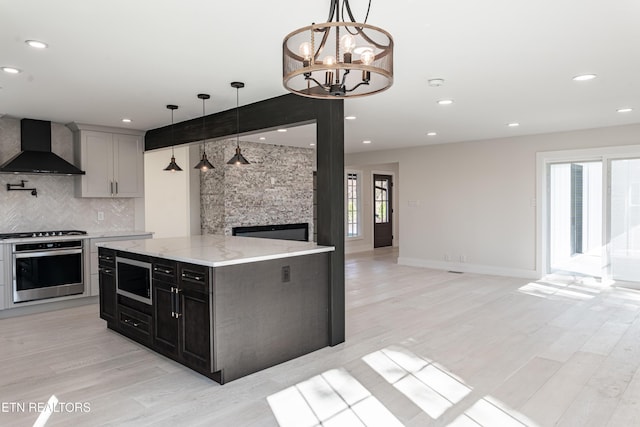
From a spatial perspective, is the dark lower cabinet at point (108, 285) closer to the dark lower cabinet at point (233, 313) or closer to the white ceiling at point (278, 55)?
the dark lower cabinet at point (233, 313)

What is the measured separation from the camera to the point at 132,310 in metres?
3.97

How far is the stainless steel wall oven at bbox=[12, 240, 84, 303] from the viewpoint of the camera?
16.3 feet

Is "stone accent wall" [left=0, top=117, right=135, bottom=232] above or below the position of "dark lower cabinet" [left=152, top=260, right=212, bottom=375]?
above

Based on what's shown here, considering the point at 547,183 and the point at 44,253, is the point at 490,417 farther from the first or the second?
the point at 547,183

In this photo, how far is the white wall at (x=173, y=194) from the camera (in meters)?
A: 8.11

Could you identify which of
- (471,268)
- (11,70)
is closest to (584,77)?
(471,268)

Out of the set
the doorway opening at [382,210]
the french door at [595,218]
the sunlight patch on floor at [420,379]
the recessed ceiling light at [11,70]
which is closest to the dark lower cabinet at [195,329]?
the sunlight patch on floor at [420,379]

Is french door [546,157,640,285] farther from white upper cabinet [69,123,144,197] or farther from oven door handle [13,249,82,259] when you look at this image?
oven door handle [13,249,82,259]

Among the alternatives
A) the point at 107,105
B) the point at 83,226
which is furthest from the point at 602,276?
the point at 83,226

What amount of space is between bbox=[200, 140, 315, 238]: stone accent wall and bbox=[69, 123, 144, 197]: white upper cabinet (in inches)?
63.5

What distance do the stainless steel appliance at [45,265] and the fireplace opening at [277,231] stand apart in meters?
2.78

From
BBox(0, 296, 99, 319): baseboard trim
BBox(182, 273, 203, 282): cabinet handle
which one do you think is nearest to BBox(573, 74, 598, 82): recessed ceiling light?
BBox(182, 273, 203, 282): cabinet handle

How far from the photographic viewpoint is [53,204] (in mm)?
5770

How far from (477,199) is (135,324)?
6139 millimetres
